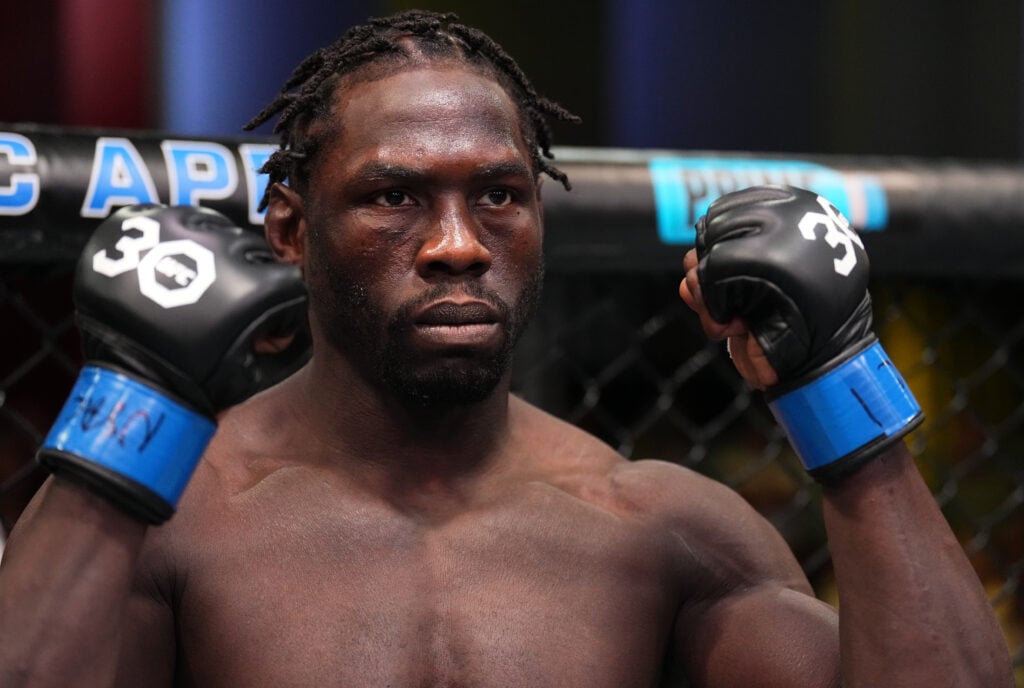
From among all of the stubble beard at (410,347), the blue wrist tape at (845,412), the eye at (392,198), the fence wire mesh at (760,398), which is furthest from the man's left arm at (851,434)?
the fence wire mesh at (760,398)

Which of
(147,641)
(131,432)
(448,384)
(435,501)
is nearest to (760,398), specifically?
(435,501)

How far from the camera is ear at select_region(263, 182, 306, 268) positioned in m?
1.51

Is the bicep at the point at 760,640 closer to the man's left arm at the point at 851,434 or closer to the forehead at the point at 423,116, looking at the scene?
the man's left arm at the point at 851,434

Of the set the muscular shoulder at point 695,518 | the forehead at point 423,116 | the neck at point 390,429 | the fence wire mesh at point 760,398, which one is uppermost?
the forehead at point 423,116

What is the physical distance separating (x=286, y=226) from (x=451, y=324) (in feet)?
0.90

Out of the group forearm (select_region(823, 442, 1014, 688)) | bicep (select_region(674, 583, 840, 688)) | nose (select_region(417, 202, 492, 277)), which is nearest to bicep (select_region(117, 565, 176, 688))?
nose (select_region(417, 202, 492, 277))

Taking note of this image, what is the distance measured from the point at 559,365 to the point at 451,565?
1804mm

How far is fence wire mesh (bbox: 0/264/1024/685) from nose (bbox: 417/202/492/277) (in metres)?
0.88

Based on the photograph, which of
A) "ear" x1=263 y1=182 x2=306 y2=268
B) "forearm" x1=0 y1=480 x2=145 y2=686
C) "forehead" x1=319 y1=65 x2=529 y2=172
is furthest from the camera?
"ear" x1=263 y1=182 x2=306 y2=268

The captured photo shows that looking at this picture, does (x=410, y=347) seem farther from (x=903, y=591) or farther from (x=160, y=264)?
(x=903, y=591)

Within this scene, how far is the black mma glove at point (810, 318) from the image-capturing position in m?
1.29

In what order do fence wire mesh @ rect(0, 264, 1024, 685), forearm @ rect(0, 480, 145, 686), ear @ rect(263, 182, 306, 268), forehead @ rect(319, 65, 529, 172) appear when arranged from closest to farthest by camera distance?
forearm @ rect(0, 480, 145, 686), forehead @ rect(319, 65, 529, 172), ear @ rect(263, 182, 306, 268), fence wire mesh @ rect(0, 264, 1024, 685)

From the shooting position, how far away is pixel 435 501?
149 centimetres

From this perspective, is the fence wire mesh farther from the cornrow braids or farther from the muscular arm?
the muscular arm
